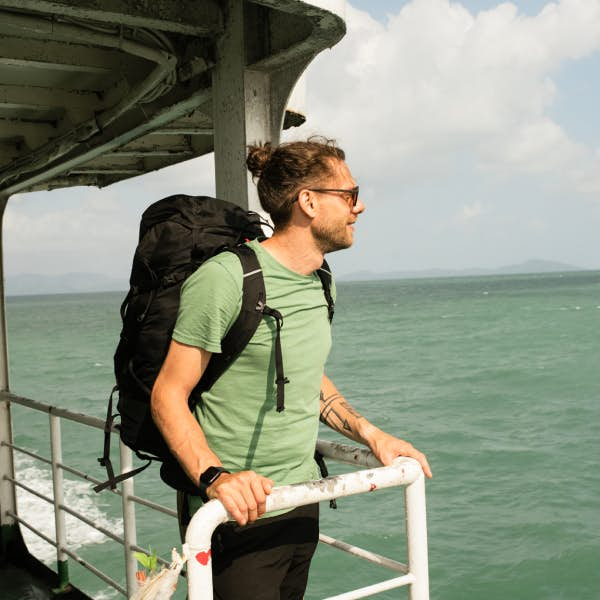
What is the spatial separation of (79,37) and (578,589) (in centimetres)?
1107

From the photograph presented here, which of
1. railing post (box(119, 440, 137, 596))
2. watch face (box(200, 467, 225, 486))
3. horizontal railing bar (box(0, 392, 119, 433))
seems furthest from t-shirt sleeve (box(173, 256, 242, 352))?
railing post (box(119, 440, 137, 596))

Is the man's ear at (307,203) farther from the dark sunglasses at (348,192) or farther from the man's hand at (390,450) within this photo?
the man's hand at (390,450)

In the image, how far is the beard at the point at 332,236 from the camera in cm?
189

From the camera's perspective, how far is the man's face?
6.16 ft

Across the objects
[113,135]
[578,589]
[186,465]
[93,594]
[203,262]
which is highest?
[113,135]

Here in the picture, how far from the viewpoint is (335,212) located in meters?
1.89

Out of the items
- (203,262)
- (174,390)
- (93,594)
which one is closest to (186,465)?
(174,390)

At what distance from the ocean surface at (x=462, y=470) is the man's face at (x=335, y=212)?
8.48 meters

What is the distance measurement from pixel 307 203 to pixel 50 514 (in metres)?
9.81

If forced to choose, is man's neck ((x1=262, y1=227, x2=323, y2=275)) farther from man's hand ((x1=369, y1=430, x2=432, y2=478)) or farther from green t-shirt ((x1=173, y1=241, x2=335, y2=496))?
man's hand ((x1=369, y1=430, x2=432, y2=478))

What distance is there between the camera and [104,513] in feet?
39.8

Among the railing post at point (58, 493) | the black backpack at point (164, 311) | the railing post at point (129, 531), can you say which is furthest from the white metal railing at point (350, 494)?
the railing post at point (58, 493)

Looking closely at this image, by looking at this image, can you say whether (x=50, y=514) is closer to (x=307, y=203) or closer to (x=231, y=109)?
(x=231, y=109)

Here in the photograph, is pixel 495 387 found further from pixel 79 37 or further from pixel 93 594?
pixel 79 37
